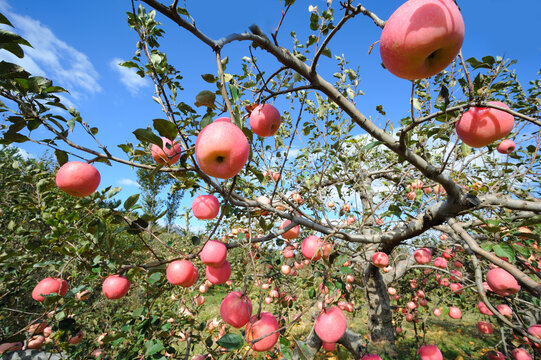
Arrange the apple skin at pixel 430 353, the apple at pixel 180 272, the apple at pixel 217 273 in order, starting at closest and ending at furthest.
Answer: the apple at pixel 180 272 → the apple at pixel 217 273 → the apple skin at pixel 430 353

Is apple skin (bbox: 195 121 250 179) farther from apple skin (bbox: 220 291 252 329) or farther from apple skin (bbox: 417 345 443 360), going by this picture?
apple skin (bbox: 417 345 443 360)

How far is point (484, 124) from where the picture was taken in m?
1.37

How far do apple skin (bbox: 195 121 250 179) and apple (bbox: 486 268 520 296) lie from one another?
110 inches

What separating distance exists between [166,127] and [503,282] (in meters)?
3.15

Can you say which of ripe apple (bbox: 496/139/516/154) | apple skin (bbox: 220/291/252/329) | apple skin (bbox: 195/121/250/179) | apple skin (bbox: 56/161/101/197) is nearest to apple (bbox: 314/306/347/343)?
apple skin (bbox: 220/291/252/329)

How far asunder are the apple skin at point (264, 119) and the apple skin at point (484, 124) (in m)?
1.17

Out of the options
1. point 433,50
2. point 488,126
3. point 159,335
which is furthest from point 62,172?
point 488,126

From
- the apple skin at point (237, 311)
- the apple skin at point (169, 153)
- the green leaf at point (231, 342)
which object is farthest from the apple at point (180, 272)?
the apple skin at point (169, 153)

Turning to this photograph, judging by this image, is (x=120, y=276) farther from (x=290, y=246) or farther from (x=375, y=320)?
(x=375, y=320)

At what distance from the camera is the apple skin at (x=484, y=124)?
1366mm

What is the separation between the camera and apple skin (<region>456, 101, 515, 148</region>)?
1.37m

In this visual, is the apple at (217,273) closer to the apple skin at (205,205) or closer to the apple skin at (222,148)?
the apple skin at (205,205)

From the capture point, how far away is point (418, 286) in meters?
5.11

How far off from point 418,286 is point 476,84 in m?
5.26
